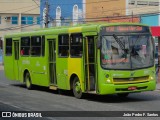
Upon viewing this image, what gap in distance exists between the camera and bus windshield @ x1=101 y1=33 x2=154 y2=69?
16016 mm

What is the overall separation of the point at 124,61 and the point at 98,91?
1345 mm

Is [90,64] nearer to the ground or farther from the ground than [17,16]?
nearer to the ground

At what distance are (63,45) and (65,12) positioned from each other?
1463 inches

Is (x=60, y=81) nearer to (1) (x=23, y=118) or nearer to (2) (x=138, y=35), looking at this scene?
(2) (x=138, y=35)

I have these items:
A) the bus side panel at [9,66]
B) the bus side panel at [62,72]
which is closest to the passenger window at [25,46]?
the bus side panel at [9,66]

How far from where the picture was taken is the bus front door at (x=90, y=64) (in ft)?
54.4

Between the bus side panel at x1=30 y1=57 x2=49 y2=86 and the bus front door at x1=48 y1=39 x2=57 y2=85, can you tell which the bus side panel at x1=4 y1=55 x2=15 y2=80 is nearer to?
the bus side panel at x1=30 y1=57 x2=49 y2=86

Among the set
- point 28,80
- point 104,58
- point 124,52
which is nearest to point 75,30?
point 104,58

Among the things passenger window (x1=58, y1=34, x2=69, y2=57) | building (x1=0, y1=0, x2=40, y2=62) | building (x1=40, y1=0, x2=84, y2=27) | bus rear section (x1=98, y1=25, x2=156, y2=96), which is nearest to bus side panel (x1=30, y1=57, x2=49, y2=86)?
passenger window (x1=58, y1=34, x2=69, y2=57)

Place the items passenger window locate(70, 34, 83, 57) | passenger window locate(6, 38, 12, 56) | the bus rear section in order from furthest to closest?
passenger window locate(6, 38, 12, 56) → passenger window locate(70, 34, 83, 57) → the bus rear section

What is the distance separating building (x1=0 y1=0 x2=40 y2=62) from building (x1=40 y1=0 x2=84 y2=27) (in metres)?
25.7

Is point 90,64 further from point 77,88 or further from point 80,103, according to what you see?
point 80,103

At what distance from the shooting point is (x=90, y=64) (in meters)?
16.8

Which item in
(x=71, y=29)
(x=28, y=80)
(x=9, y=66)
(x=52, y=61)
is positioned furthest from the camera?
(x=9, y=66)
